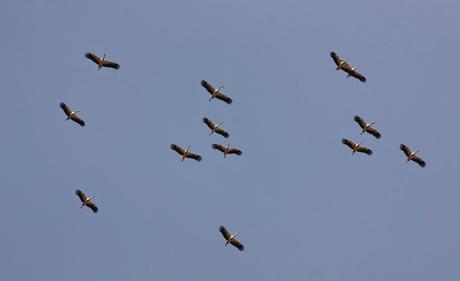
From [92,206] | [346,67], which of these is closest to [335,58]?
[346,67]

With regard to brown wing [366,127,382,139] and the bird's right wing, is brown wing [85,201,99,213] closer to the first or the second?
the bird's right wing

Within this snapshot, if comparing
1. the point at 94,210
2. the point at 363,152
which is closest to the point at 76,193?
the point at 94,210

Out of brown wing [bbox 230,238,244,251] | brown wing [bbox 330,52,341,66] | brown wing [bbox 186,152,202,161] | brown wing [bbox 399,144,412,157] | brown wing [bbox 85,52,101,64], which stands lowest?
brown wing [bbox 230,238,244,251]

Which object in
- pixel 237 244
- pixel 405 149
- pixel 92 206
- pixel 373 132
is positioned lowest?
pixel 92 206

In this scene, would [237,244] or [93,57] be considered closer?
[237,244]

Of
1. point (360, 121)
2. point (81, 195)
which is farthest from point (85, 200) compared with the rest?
point (360, 121)

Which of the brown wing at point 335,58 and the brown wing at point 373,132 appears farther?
the brown wing at point 373,132

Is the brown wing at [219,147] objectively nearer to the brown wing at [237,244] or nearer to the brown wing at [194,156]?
the brown wing at [194,156]

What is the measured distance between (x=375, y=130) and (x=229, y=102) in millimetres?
16267

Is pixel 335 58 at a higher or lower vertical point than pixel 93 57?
higher

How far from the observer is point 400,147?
536ft

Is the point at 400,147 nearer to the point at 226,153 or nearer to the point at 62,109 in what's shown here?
the point at 226,153

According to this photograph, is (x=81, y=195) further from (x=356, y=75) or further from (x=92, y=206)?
(x=356, y=75)

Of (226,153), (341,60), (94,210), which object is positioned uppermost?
(341,60)
